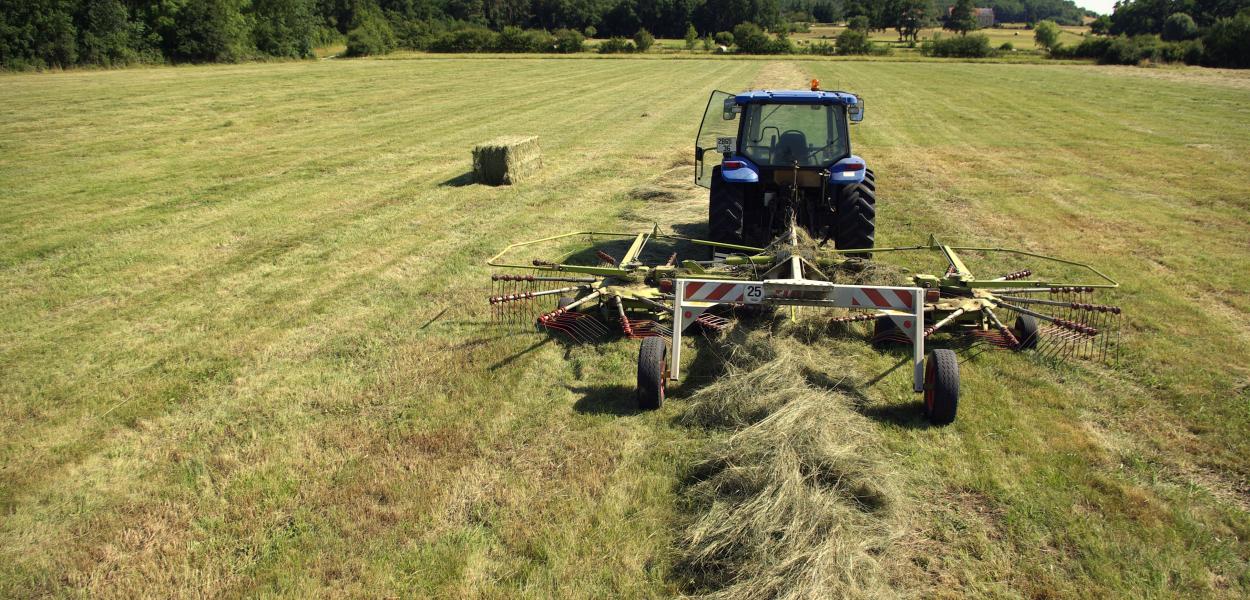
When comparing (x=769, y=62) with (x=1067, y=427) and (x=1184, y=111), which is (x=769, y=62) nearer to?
(x=1184, y=111)

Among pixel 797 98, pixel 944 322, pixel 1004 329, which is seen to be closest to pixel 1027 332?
pixel 1004 329

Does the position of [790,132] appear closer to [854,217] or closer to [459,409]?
[854,217]

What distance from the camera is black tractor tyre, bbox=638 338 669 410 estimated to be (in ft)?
15.6

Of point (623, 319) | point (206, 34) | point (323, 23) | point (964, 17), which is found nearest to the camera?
point (623, 319)

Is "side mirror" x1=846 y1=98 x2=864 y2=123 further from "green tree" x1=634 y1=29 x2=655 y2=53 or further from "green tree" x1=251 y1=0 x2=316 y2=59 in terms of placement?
"green tree" x1=634 y1=29 x2=655 y2=53

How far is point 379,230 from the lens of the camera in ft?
31.7

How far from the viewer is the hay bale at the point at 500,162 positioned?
1212cm

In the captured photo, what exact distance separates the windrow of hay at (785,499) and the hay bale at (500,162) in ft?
27.2

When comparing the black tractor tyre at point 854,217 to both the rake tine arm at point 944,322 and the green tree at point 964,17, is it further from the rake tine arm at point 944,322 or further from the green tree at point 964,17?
the green tree at point 964,17

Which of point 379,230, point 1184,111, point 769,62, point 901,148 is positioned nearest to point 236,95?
point 379,230

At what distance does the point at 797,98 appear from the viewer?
7.25 m

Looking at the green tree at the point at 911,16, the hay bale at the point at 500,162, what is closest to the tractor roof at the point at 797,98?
the hay bale at the point at 500,162

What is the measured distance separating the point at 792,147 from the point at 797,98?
1.61 ft

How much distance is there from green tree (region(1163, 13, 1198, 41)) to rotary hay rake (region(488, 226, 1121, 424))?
71746 mm
